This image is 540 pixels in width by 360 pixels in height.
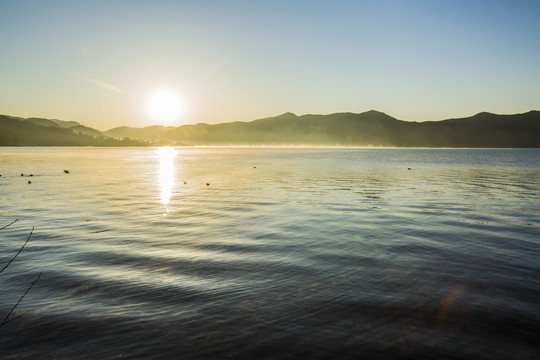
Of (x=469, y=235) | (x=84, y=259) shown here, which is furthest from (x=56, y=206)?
(x=469, y=235)

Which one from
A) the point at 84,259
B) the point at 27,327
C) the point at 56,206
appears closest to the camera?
the point at 27,327

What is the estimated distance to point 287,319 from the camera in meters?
7.31

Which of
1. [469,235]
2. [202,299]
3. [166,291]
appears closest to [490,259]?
[469,235]

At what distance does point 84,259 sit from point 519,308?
12.9 m

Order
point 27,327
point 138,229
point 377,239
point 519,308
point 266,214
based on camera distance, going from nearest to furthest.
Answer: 1. point 27,327
2. point 519,308
3. point 377,239
4. point 138,229
5. point 266,214

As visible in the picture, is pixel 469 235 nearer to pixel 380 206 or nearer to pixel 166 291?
pixel 380 206

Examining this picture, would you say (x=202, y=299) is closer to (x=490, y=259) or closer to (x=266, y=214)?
(x=490, y=259)

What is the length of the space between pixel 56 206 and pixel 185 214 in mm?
10075

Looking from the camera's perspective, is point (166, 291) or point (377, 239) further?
point (377, 239)

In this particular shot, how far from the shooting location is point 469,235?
50.3ft

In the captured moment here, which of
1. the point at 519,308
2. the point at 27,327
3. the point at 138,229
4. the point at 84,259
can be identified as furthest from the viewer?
the point at 138,229

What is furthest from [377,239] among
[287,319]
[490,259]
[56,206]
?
[56,206]

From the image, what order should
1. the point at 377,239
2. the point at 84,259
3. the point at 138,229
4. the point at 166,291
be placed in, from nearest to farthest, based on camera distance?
1. the point at 166,291
2. the point at 84,259
3. the point at 377,239
4. the point at 138,229

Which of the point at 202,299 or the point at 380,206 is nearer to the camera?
the point at 202,299
